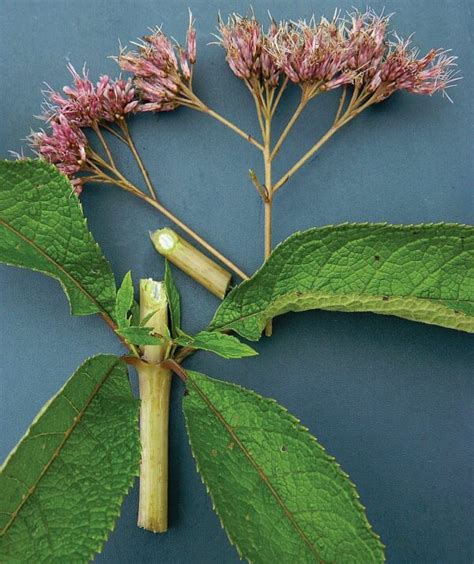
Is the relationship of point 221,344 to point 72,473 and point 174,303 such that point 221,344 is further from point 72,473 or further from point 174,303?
point 72,473

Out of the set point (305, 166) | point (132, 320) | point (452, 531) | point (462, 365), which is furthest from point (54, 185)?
point (452, 531)

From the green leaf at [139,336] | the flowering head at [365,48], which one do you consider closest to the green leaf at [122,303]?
the green leaf at [139,336]

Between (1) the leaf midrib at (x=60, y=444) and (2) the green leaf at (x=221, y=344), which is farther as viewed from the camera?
(2) the green leaf at (x=221, y=344)

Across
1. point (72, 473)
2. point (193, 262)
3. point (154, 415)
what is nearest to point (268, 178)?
point (193, 262)

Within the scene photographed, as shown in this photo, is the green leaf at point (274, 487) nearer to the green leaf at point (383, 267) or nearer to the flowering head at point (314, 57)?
the green leaf at point (383, 267)

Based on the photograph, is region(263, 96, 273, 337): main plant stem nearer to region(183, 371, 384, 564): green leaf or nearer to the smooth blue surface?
the smooth blue surface

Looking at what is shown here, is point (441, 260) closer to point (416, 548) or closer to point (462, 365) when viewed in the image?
point (462, 365)
